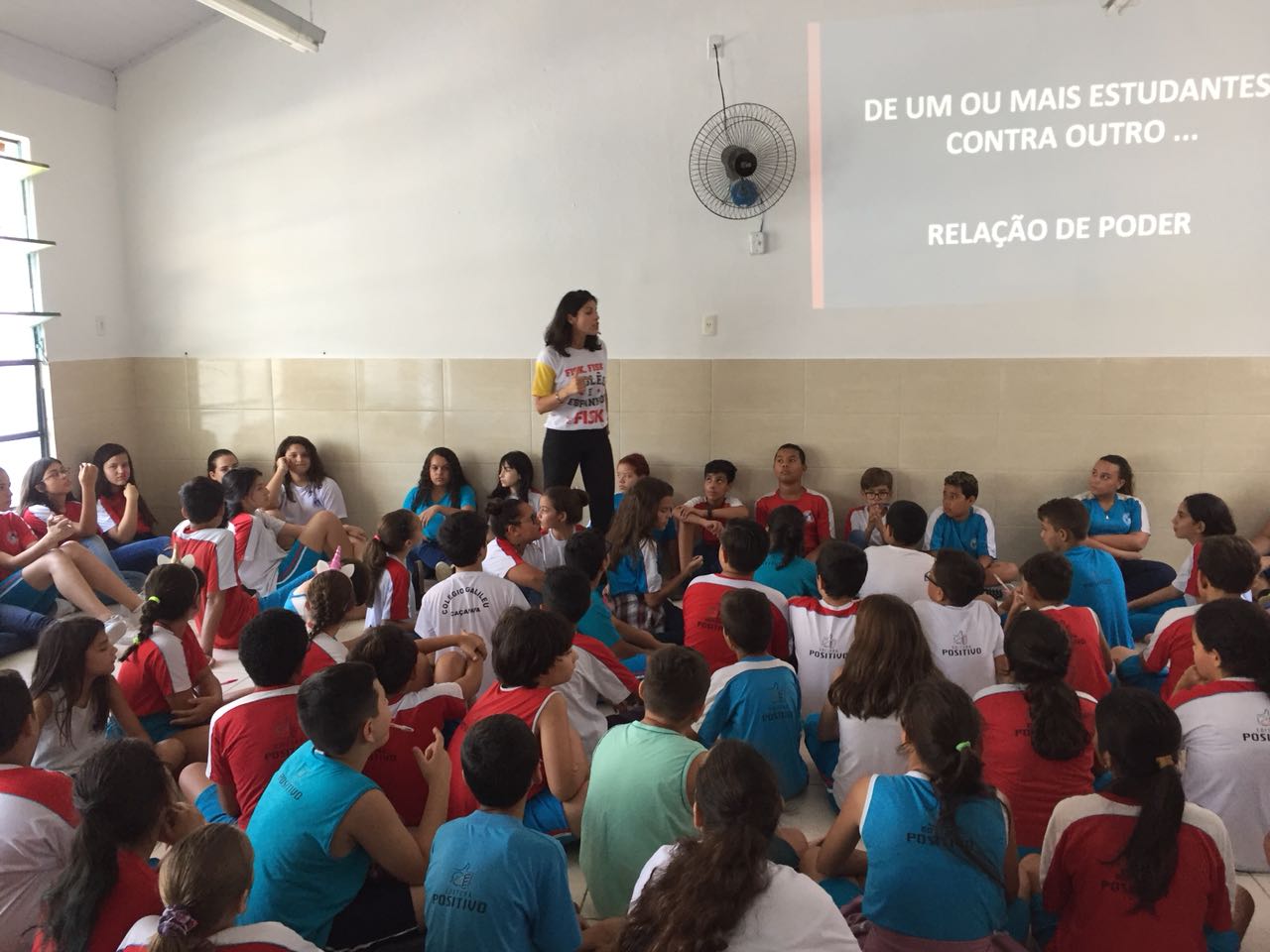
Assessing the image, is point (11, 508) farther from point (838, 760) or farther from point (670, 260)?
point (838, 760)

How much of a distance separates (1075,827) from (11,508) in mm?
5040

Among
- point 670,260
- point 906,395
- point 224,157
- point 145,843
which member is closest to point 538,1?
point 670,260

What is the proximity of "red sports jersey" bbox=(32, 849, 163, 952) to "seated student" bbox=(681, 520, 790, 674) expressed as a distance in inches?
69.3

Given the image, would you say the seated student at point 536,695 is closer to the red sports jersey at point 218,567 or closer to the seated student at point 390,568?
the seated student at point 390,568

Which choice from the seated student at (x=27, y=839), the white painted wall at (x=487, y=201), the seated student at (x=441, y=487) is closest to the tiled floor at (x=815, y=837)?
the seated student at (x=27, y=839)

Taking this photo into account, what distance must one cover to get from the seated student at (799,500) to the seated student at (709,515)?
0.16 metres

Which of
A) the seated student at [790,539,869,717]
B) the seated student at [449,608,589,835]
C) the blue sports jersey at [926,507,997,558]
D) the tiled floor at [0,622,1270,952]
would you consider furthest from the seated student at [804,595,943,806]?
the blue sports jersey at [926,507,997,558]

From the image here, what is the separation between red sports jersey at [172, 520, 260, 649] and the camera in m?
3.81

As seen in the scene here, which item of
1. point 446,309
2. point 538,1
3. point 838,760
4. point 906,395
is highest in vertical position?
point 538,1

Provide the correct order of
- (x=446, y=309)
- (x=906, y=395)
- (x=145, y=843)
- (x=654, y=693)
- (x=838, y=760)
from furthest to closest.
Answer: (x=446, y=309)
(x=906, y=395)
(x=838, y=760)
(x=654, y=693)
(x=145, y=843)

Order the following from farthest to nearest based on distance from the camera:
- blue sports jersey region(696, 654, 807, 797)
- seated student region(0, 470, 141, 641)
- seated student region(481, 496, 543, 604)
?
seated student region(0, 470, 141, 641) < seated student region(481, 496, 543, 604) < blue sports jersey region(696, 654, 807, 797)

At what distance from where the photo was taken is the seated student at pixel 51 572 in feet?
14.0

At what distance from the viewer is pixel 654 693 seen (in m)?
2.09

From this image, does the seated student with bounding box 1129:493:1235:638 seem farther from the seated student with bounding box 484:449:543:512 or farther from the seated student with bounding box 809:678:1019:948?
the seated student with bounding box 484:449:543:512
